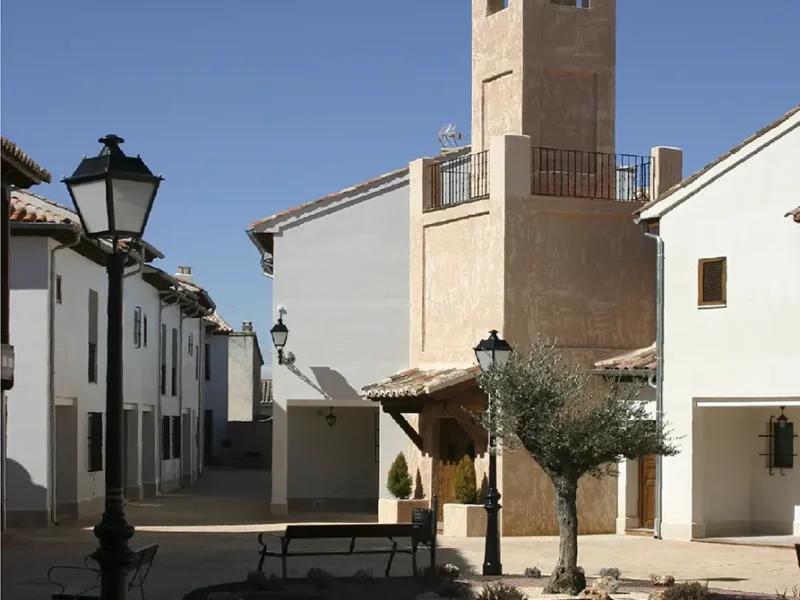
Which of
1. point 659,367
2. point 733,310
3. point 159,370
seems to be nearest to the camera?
point 733,310

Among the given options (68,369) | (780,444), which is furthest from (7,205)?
(780,444)

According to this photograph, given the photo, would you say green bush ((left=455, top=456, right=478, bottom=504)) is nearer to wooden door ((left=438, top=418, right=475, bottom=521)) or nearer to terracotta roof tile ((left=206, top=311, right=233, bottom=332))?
wooden door ((left=438, top=418, right=475, bottom=521))

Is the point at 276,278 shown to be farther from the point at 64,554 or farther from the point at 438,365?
the point at 64,554

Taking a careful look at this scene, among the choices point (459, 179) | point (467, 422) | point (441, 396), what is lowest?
point (467, 422)

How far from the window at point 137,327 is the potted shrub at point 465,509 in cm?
1227

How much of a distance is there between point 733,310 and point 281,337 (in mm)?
9454

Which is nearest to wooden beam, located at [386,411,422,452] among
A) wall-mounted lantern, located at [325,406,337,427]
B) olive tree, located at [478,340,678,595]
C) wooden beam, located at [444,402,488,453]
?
wooden beam, located at [444,402,488,453]

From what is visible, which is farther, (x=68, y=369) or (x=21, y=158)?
(x=68, y=369)

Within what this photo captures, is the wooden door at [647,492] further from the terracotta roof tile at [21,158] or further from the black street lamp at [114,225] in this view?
the black street lamp at [114,225]

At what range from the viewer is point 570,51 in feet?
79.2

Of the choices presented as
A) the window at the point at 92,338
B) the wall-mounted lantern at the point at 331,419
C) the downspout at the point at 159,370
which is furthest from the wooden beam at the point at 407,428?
the downspout at the point at 159,370

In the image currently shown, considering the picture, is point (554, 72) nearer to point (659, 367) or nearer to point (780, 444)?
point (659, 367)

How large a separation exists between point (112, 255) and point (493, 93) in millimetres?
16973

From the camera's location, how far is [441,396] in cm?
2259
